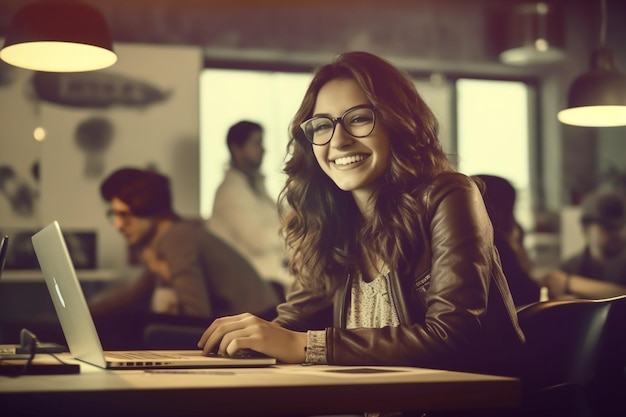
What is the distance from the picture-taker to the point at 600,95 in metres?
4.27

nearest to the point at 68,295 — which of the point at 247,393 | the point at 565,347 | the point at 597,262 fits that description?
the point at 247,393

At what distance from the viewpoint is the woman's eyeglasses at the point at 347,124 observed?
2.14m

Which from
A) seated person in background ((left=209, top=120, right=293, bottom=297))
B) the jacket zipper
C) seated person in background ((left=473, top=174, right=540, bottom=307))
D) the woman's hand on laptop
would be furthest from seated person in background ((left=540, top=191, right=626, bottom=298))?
the woman's hand on laptop

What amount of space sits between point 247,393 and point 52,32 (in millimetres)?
2131

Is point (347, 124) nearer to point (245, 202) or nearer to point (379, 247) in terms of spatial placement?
point (379, 247)

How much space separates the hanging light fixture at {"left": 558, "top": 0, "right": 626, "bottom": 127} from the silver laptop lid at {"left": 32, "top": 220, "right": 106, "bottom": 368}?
313cm

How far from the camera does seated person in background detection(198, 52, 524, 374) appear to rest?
1.79 meters

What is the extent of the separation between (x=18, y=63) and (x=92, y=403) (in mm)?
2318

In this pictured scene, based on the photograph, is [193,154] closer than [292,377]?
No

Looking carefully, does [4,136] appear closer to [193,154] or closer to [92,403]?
[193,154]

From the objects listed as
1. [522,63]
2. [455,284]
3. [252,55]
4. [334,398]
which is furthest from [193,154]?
[334,398]

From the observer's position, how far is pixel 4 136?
653 cm

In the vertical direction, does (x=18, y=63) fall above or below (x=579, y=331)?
above

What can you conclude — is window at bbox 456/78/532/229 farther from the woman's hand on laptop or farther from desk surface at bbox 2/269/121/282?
the woman's hand on laptop
